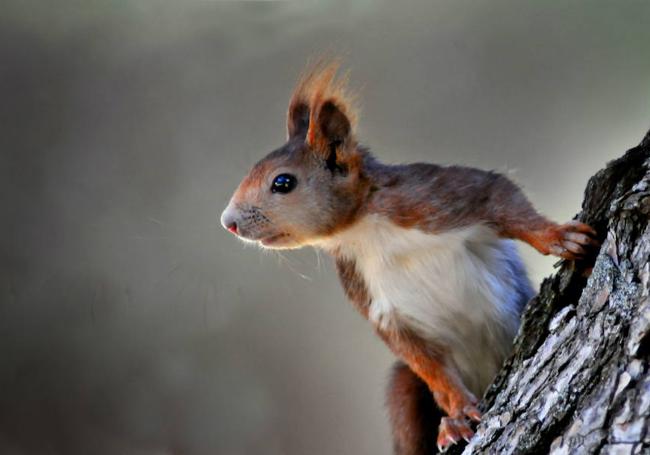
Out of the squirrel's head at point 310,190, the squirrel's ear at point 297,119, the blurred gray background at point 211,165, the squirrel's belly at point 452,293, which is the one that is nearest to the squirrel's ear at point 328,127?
the squirrel's head at point 310,190

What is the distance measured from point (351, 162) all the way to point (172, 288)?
728 millimetres

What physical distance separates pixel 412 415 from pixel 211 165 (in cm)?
81

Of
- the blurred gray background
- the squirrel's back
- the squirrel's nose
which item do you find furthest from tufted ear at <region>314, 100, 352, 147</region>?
the blurred gray background

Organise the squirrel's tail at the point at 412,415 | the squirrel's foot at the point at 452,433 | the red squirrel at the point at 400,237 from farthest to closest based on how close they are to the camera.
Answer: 1. the squirrel's tail at the point at 412,415
2. the red squirrel at the point at 400,237
3. the squirrel's foot at the point at 452,433

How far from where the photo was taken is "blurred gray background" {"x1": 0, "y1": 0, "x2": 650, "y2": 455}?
80.1 inches

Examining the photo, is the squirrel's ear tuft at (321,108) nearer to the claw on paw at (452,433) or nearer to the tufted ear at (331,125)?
the tufted ear at (331,125)

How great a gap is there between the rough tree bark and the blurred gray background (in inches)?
30.4

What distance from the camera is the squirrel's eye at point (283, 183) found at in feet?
5.37

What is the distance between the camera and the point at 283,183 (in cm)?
164

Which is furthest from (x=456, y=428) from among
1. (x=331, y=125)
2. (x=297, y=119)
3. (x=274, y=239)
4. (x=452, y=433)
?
(x=297, y=119)

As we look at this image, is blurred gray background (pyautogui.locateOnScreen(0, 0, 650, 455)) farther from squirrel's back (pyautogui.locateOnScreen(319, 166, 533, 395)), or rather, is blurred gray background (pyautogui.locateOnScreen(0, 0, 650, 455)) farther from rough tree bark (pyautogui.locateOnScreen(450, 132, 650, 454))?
rough tree bark (pyautogui.locateOnScreen(450, 132, 650, 454))

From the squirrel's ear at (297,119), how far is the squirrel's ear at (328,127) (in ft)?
0.37

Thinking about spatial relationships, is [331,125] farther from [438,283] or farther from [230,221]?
[438,283]

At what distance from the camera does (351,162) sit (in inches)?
64.1
